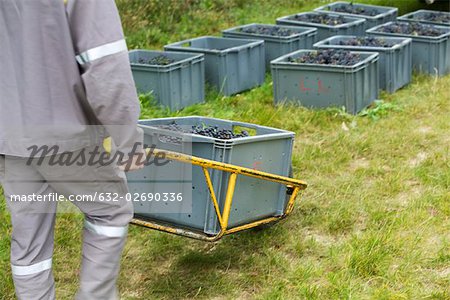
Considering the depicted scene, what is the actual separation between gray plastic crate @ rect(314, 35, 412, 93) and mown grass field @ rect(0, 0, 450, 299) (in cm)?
83

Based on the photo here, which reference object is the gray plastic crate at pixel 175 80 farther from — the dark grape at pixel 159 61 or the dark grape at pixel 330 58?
the dark grape at pixel 330 58

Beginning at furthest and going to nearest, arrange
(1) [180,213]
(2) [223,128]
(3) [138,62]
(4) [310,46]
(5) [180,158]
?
(4) [310,46] → (3) [138,62] → (2) [223,128] → (1) [180,213] → (5) [180,158]

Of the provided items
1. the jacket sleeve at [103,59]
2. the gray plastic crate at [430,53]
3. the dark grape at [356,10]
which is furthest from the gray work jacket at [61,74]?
the dark grape at [356,10]

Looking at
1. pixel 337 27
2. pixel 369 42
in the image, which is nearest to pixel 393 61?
pixel 369 42

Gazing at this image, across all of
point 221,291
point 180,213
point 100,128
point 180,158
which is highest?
point 100,128

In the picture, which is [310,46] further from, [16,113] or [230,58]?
[16,113]

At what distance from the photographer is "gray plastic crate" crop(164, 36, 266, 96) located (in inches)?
319

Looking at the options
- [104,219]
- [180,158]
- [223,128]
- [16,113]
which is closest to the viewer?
[16,113]

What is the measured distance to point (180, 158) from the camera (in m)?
3.96

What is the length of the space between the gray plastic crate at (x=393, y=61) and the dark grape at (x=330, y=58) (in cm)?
28

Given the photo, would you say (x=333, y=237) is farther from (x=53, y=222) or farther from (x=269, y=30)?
(x=269, y=30)

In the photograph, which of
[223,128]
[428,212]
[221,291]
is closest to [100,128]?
[221,291]

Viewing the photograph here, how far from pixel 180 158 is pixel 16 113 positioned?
101cm

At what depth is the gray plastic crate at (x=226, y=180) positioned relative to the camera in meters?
4.14
